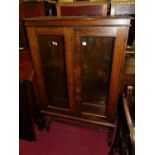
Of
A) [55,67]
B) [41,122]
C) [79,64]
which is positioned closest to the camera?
[79,64]

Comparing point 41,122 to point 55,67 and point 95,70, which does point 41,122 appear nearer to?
point 55,67

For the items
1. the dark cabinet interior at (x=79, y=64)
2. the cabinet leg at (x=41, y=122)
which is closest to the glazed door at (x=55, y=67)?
the dark cabinet interior at (x=79, y=64)

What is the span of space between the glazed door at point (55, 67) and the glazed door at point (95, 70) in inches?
3.4

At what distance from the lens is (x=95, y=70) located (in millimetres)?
1396

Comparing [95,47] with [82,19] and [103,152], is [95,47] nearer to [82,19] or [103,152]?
[82,19]

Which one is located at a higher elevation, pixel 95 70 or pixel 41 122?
pixel 95 70

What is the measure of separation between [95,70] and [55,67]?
0.39m

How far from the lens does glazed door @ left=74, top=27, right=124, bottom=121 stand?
4.04 feet

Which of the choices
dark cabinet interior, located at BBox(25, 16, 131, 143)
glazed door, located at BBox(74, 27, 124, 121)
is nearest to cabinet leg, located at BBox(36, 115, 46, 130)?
dark cabinet interior, located at BBox(25, 16, 131, 143)

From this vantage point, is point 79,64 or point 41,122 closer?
point 79,64

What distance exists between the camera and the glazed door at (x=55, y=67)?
→ 134 centimetres

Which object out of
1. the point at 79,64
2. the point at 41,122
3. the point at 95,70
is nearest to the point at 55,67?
the point at 79,64

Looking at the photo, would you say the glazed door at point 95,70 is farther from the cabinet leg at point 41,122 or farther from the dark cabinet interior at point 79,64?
the cabinet leg at point 41,122
